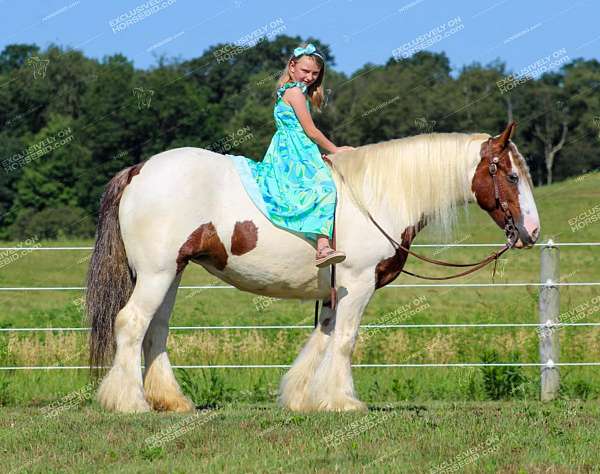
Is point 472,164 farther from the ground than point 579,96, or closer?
closer

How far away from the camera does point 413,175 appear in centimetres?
726

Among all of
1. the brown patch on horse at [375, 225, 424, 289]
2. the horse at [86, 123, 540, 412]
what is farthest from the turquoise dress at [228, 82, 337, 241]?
the brown patch on horse at [375, 225, 424, 289]

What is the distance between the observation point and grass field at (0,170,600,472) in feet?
17.4

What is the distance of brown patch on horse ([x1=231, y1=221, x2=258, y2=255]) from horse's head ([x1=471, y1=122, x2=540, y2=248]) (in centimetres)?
177

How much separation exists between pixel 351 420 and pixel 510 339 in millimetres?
6399

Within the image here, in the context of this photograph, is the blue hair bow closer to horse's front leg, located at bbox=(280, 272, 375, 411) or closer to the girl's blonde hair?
the girl's blonde hair

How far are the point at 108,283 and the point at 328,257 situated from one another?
172 cm

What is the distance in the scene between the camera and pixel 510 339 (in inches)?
489

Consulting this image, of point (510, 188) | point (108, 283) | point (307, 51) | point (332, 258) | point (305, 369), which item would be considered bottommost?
point (305, 369)

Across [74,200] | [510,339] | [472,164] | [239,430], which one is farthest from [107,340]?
[74,200]

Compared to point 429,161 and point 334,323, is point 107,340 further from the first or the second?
point 429,161

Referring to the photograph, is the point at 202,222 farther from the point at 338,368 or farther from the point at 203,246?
the point at 338,368

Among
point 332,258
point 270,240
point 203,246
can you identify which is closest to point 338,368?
point 332,258

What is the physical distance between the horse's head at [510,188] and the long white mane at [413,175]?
140 millimetres
